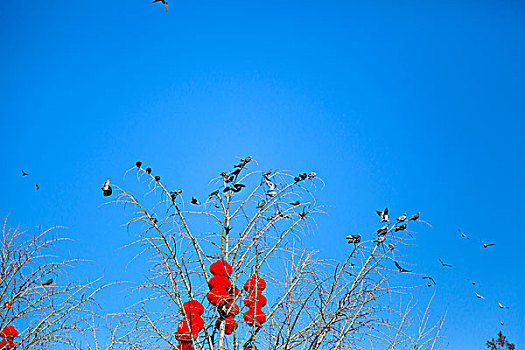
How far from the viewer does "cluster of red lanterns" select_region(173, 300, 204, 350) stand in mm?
4945

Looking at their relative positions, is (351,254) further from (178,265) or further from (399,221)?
(178,265)

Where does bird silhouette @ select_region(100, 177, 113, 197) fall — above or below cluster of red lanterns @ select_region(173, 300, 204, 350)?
above

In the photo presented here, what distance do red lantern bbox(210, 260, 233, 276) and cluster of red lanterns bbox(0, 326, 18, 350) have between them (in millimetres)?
2836

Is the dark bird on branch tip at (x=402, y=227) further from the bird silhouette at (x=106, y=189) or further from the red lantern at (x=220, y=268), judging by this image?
the bird silhouette at (x=106, y=189)

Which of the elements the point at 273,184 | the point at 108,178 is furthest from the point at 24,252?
the point at 273,184

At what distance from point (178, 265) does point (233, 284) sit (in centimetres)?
64

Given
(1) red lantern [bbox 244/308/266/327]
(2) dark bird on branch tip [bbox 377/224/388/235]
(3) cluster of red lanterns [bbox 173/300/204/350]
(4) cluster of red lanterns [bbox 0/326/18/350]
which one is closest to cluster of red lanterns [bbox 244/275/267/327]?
(1) red lantern [bbox 244/308/266/327]

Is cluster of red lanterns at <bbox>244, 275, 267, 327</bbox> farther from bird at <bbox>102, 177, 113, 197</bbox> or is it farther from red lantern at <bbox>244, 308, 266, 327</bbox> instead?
bird at <bbox>102, 177, 113, 197</bbox>

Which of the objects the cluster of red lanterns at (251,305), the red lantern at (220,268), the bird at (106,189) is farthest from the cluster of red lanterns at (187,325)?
the bird at (106,189)

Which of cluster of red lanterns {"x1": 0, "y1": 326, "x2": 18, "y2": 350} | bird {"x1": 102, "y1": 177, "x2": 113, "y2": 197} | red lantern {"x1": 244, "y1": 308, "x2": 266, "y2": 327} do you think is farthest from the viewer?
cluster of red lanterns {"x1": 0, "y1": 326, "x2": 18, "y2": 350}

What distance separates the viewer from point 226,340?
4.99 meters

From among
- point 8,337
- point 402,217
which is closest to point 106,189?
point 8,337

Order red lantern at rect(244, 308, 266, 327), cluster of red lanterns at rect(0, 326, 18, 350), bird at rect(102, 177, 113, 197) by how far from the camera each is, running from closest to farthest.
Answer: bird at rect(102, 177, 113, 197) < red lantern at rect(244, 308, 266, 327) < cluster of red lanterns at rect(0, 326, 18, 350)

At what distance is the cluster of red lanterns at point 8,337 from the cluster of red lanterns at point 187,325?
234cm
